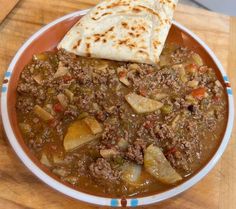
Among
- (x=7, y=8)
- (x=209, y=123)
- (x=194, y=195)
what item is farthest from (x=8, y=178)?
(x=7, y=8)

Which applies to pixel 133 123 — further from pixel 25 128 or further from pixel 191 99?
pixel 25 128

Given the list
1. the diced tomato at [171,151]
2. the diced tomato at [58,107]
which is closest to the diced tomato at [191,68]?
the diced tomato at [171,151]

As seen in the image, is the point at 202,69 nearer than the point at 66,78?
No

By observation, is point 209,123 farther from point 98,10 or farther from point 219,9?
point 219,9

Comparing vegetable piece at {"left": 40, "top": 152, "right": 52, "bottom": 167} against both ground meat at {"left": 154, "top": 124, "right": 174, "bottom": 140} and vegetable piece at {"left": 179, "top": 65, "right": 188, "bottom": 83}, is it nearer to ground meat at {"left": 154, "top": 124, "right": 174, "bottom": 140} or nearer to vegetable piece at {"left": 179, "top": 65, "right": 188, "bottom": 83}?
ground meat at {"left": 154, "top": 124, "right": 174, "bottom": 140}

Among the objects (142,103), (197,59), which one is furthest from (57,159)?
(197,59)

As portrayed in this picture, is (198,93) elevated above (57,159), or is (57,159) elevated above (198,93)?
(198,93)

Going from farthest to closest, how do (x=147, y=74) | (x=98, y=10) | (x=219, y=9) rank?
(x=219, y=9), (x=98, y=10), (x=147, y=74)
